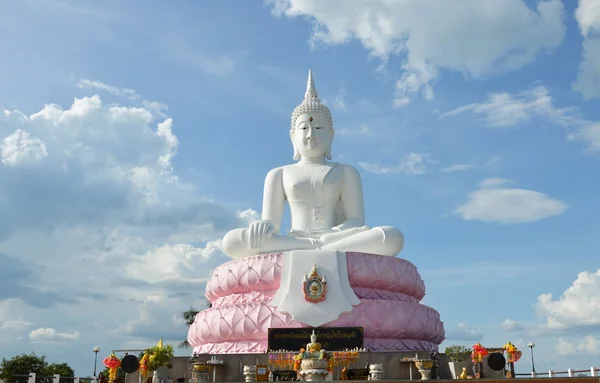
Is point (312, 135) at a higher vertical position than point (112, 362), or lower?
higher

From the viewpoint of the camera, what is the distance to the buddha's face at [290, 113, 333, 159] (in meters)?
21.8

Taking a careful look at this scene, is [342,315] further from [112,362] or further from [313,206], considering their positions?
[112,362]

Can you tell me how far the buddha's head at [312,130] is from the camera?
21844 millimetres

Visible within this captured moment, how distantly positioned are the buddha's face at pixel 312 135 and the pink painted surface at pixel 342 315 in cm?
504

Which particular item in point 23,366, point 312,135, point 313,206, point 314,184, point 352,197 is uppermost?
point 312,135

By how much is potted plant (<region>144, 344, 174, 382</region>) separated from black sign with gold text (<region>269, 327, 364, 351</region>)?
8.60ft

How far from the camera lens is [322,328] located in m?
16.9

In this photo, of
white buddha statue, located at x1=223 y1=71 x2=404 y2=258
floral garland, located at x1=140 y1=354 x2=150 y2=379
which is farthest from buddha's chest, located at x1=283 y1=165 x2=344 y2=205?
floral garland, located at x1=140 y1=354 x2=150 y2=379

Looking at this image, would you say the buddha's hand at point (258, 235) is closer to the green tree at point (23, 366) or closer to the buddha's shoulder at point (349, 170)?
the buddha's shoulder at point (349, 170)

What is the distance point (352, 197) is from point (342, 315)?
5.13 m

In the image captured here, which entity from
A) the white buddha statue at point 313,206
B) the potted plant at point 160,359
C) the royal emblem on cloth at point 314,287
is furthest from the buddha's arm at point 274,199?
the potted plant at point 160,359

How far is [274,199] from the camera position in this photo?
21406 millimetres

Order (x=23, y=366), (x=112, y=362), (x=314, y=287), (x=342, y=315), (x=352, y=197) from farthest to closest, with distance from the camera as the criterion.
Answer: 1. (x=23, y=366)
2. (x=352, y=197)
3. (x=314, y=287)
4. (x=342, y=315)
5. (x=112, y=362)

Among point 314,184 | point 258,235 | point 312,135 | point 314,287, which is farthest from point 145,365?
point 312,135
